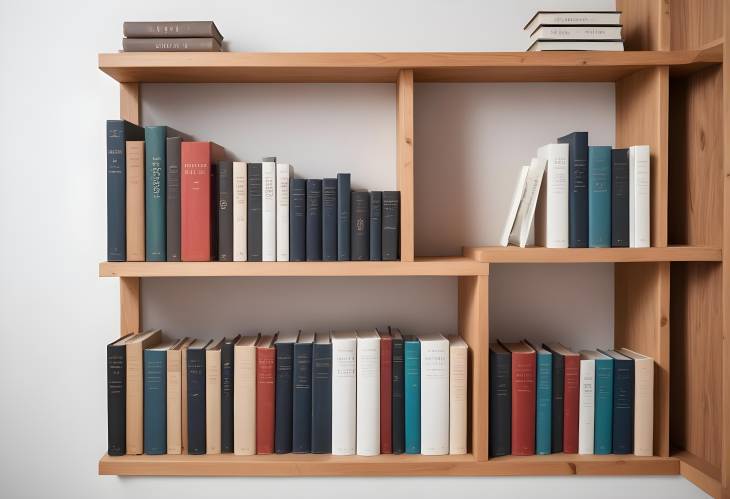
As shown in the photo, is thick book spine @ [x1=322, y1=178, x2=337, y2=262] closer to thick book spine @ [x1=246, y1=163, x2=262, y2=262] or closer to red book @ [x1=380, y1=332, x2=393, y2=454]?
thick book spine @ [x1=246, y1=163, x2=262, y2=262]

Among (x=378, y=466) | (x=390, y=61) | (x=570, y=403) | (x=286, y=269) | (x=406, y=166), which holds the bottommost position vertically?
(x=378, y=466)

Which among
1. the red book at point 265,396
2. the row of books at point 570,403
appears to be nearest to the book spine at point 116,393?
the red book at point 265,396

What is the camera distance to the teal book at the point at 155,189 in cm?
155

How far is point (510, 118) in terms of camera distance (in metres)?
1.82

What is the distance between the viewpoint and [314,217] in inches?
62.1

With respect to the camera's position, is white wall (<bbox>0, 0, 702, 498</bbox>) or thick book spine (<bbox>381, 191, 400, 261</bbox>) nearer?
thick book spine (<bbox>381, 191, 400, 261</bbox>)

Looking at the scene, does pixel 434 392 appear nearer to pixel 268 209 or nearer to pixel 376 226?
pixel 376 226

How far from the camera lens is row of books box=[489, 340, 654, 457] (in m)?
1.59

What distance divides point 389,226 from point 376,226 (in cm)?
4

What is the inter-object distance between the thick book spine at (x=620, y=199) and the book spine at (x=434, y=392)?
55 cm

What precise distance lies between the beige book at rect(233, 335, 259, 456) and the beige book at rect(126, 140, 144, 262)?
378 millimetres

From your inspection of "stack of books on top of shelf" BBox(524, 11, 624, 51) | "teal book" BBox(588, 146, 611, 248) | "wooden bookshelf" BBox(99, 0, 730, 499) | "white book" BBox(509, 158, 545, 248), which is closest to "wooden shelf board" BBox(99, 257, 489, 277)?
"wooden bookshelf" BBox(99, 0, 730, 499)

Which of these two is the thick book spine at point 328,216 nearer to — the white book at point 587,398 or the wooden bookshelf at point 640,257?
the wooden bookshelf at point 640,257

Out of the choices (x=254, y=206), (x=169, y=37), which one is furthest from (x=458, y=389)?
(x=169, y=37)
